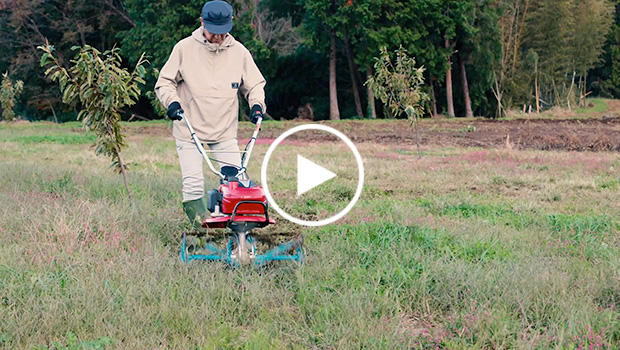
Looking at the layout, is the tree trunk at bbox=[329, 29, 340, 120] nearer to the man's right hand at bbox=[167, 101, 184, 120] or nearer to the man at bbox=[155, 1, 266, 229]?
the man at bbox=[155, 1, 266, 229]

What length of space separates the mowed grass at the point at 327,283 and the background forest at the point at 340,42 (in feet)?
110

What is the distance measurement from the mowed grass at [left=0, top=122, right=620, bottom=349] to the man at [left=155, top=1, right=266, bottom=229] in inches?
39.7

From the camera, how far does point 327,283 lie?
16.4ft

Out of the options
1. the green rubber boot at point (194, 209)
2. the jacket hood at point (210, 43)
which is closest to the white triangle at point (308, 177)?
the green rubber boot at point (194, 209)

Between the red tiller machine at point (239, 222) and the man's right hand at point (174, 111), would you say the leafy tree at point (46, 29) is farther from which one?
the red tiller machine at point (239, 222)

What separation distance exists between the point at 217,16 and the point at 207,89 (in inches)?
33.0

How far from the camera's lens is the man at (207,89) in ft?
19.8

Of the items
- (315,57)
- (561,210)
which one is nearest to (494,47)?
(315,57)

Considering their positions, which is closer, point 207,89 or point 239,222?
point 239,222

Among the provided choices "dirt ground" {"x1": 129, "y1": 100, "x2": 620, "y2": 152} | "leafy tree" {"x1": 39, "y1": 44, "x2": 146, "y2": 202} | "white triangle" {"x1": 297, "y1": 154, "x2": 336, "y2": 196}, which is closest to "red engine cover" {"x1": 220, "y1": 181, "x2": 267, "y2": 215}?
"white triangle" {"x1": 297, "y1": 154, "x2": 336, "y2": 196}

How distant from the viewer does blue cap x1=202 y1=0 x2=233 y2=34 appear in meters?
5.53

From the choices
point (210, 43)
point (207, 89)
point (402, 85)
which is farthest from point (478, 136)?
point (210, 43)

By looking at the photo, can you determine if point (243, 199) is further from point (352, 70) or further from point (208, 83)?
point (352, 70)

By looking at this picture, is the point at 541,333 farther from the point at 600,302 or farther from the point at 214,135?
the point at 214,135
